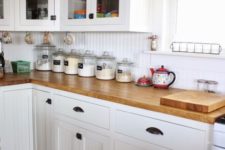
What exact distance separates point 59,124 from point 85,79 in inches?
18.4

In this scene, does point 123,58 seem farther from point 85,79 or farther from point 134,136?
point 134,136

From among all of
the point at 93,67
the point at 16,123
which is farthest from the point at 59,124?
the point at 93,67

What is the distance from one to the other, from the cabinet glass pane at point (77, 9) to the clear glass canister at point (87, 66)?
385mm

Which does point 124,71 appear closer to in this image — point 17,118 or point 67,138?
point 67,138

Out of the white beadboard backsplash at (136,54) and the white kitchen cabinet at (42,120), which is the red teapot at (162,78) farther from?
the white kitchen cabinet at (42,120)

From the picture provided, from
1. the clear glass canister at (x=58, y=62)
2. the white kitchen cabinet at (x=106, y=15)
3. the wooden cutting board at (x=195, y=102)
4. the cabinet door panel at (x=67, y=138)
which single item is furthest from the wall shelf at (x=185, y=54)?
the clear glass canister at (x=58, y=62)

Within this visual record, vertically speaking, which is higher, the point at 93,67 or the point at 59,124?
the point at 93,67

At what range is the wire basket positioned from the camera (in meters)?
2.12

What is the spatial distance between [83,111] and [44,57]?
1.18m

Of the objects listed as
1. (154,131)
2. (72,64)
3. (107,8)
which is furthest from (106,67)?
(154,131)

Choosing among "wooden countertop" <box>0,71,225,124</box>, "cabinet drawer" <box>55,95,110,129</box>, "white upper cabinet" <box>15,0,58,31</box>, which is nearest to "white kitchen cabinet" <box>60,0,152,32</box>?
"white upper cabinet" <box>15,0,58,31</box>

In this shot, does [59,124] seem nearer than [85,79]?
Yes

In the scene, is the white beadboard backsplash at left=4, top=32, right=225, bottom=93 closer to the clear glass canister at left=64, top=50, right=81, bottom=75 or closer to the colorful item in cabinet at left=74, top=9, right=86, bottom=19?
the clear glass canister at left=64, top=50, right=81, bottom=75

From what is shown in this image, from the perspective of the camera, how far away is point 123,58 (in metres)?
2.61
